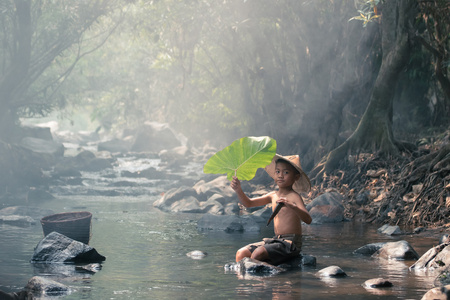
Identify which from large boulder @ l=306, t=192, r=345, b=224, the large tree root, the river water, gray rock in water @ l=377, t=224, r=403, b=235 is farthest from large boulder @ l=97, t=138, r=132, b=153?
gray rock in water @ l=377, t=224, r=403, b=235

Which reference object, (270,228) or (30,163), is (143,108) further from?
(270,228)

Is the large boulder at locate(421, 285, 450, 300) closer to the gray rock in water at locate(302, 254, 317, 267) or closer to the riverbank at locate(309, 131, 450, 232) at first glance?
the gray rock in water at locate(302, 254, 317, 267)

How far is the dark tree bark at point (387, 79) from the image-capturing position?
15.0 m

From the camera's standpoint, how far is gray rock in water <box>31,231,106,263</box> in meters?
8.79

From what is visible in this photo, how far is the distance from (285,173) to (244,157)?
747 millimetres

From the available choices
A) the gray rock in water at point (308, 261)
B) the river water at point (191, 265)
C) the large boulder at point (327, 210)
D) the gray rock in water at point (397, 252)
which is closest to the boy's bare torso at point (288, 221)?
the gray rock in water at point (308, 261)

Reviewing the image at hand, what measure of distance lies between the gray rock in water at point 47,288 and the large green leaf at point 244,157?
2204 mm

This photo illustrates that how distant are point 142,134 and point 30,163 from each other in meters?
19.1

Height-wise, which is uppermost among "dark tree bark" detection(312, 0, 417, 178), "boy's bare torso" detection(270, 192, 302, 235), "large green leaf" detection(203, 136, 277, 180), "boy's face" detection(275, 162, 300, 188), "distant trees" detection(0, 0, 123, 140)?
"distant trees" detection(0, 0, 123, 140)

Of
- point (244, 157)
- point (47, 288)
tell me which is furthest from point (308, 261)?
point (47, 288)

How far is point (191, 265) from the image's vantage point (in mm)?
8680

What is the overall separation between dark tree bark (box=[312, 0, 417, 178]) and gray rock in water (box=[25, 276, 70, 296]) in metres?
11.0

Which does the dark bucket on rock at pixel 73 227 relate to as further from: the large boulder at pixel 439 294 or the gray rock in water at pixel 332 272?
the large boulder at pixel 439 294

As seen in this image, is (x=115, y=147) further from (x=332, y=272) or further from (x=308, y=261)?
(x=332, y=272)
